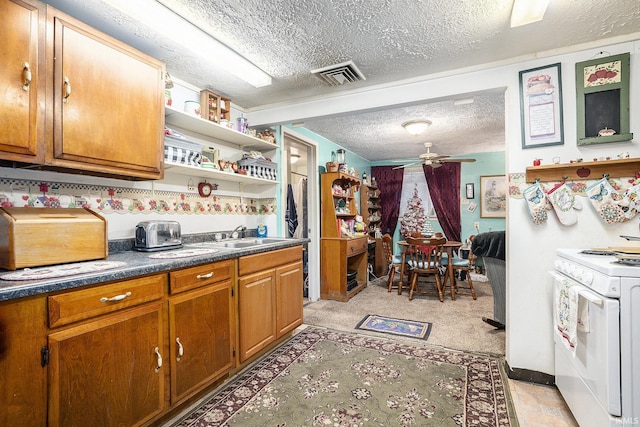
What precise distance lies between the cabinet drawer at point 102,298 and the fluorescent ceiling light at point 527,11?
2.27m

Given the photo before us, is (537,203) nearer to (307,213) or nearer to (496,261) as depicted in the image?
(496,261)

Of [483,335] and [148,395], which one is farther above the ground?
[148,395]

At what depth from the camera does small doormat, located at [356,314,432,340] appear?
2832 millimetres

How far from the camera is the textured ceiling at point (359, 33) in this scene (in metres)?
1.59

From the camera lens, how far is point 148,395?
1.47 m

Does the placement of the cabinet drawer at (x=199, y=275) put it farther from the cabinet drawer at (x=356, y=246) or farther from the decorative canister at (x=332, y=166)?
the decorative canister at (x=332, y=166)

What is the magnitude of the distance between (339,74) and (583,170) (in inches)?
69.3

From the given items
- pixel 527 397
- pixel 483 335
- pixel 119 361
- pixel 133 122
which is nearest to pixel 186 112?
pixel 133 122

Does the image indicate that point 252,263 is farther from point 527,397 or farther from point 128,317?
point 527,397

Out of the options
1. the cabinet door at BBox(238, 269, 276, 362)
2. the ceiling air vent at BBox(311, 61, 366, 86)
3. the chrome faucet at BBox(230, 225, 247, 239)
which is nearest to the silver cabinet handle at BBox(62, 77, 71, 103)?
the cabinet door at BBox(238, 269, 276, 362)

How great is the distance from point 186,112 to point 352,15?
4.31 ft

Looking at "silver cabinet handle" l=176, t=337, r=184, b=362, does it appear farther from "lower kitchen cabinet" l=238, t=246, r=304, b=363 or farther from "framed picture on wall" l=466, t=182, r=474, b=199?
"framed picture on wall" l=466, t=182, r=474, b=199

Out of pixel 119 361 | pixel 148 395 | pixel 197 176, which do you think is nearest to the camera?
pixel 119 361

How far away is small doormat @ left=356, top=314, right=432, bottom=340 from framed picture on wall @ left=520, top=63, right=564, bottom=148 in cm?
184
